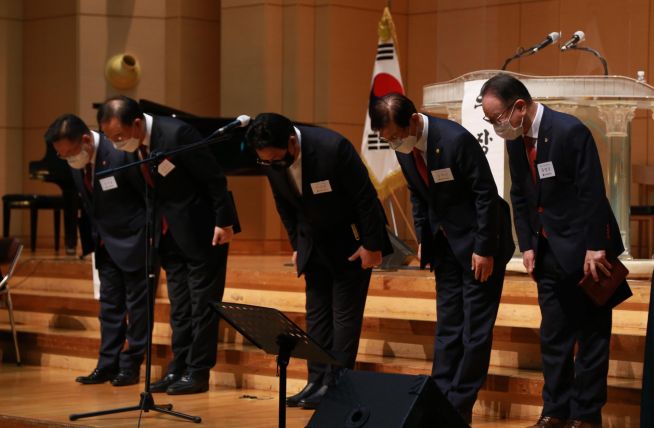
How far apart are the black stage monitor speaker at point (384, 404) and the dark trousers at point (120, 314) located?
2.26m

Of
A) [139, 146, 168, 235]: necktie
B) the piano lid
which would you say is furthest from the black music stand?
the piano lid

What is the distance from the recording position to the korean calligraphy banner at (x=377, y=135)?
8.02 meters

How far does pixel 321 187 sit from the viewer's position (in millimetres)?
4617

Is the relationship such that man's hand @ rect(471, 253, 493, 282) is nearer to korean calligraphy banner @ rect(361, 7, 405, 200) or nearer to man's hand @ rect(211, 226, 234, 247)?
man's hand @ rect(211, 226, 234, 247)

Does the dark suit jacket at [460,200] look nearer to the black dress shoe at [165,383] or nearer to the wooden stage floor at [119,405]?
the wooden stage floor at [119,405]

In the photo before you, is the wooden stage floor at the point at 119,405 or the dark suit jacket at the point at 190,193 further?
the dark suit jacket at the point at 190,193

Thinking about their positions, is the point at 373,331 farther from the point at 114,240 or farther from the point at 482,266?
the point at 482,266

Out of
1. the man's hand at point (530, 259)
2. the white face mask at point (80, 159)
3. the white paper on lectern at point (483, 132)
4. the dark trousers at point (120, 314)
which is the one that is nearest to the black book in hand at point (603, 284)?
the man's hand at point (530, 259)

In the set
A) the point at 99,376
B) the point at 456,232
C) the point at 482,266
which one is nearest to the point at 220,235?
the point at 99,376

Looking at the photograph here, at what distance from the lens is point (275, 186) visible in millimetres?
4754

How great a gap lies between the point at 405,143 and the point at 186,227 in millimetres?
1422

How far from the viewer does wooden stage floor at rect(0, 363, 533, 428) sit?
468 centimetres

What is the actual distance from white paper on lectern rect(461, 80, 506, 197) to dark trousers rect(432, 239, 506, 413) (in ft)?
6.44

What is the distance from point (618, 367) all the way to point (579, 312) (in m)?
0.82
